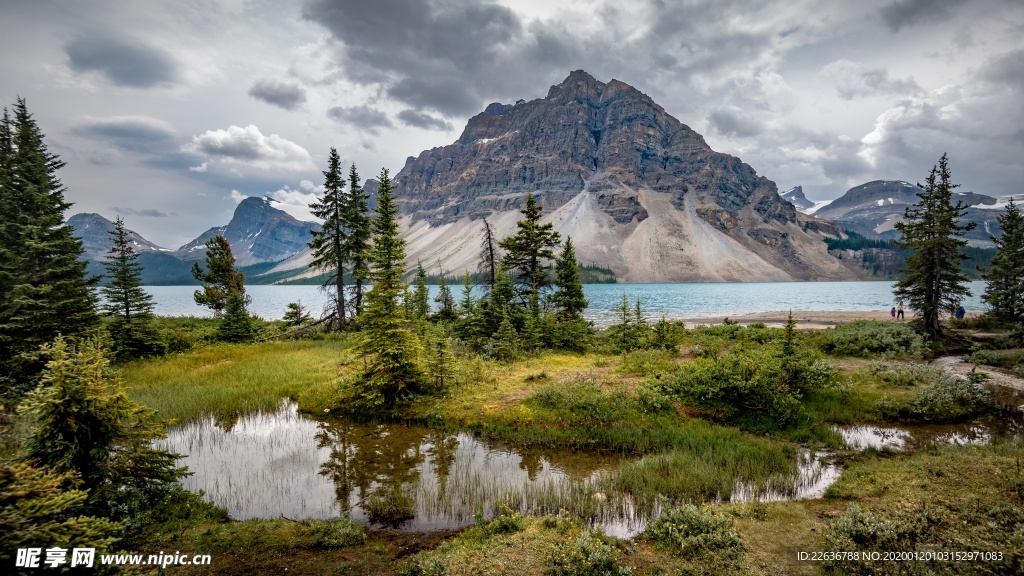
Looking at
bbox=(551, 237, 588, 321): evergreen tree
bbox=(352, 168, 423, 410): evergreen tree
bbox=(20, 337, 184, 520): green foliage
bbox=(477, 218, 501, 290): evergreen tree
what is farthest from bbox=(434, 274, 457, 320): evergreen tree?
bbox=(20, 337, 184, 520): green foliage

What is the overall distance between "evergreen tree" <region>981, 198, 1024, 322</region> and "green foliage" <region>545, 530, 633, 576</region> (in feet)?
145

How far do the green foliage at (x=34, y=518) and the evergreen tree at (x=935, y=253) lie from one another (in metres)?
37.3

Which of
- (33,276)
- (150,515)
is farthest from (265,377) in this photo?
(150,515)

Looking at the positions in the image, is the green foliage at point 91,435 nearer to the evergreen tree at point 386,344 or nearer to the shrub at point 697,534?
the evergreen tree at point 386,344

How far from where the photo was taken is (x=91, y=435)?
20.2 ft

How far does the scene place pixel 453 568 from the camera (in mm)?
6141

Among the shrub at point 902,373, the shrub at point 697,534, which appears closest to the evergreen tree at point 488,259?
the shrub at point 902,373

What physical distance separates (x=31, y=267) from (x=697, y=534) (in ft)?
101

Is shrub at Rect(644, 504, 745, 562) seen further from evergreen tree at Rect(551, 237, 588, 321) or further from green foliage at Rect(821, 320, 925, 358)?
green foliage at Rect(821, 320, 925, 358)

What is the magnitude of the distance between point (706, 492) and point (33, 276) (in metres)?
30.6

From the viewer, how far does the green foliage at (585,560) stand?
5.77m

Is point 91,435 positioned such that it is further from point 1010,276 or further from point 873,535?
point 1010,276

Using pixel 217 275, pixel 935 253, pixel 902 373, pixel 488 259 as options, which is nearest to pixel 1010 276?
pixel 935 253

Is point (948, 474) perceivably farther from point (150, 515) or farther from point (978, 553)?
point (150, 515)
